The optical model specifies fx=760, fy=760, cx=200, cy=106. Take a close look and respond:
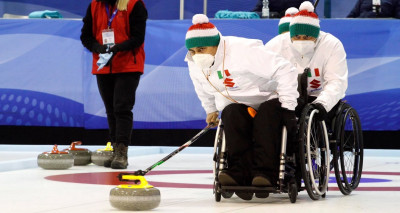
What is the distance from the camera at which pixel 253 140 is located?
3.67m

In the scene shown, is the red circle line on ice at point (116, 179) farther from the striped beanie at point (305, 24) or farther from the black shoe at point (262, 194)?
the striped beanie at point (305, 24)

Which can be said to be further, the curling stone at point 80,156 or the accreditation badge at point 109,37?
the curling stone at point 80,156

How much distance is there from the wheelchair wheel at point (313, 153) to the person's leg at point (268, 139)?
0.40ft

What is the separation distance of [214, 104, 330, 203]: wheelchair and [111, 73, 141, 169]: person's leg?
174cm

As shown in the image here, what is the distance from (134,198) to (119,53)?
249cm

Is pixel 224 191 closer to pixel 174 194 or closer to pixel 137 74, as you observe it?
pixel 174 194

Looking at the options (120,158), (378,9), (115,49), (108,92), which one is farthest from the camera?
(378,9)

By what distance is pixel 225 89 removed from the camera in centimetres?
368

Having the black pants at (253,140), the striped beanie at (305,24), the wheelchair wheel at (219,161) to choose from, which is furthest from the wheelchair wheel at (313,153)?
the striped beanie at (305,24)

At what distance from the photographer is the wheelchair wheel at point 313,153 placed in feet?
11.8

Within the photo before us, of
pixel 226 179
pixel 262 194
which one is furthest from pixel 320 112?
pixel 226 179

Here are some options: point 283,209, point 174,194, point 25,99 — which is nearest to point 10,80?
point 25,99

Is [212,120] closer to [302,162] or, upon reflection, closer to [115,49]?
[302,162]

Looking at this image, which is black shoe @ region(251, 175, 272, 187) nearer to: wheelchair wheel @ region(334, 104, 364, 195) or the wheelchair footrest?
the wheelchair footrest
